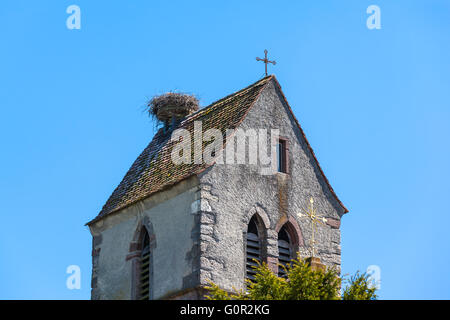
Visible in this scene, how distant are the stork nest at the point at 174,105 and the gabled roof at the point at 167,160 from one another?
44cm

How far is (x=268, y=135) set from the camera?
96.9ft

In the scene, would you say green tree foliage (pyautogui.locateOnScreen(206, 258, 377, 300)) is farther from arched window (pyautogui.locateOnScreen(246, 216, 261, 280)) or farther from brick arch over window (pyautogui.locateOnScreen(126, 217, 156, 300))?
brick arch over window (pyautogui.locateOnScreen(126, 217, 156, 300))

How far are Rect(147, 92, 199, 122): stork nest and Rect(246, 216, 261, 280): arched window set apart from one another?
482cm

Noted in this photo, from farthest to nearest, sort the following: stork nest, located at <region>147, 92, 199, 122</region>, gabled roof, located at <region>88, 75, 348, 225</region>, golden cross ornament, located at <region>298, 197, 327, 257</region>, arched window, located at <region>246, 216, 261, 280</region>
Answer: stork nest, located at <region>147, 92, 199, 122</region>
golden cross ornament, located at <region>298, 197, 327, 257</region>
gabled roof, located at <region>88, 75, 348, 225</region>
arched window, located at <region>246, 216, 261, 280</region>

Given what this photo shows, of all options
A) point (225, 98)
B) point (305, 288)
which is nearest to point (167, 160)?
point (225, 98)

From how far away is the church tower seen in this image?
27844 mm

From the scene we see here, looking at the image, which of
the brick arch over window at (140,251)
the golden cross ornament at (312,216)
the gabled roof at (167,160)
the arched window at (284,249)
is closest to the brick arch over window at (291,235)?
the arched window at (284,249)

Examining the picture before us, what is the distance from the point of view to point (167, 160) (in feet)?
100

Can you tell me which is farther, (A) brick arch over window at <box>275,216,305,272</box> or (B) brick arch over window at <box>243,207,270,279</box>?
(A) brick arch over window at <box>275,216,305,272</box>

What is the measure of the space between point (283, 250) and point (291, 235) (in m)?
0.45

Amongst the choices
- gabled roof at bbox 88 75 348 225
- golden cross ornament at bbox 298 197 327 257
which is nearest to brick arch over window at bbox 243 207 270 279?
golden cross ornament at bbox 298 197 327 257

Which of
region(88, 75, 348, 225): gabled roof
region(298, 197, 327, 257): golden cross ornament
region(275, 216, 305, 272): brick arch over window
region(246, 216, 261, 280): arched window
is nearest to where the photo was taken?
region(246, 216, 261, 280): arched window
